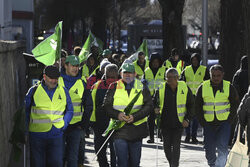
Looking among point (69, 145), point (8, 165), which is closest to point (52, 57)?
point (69, 145)

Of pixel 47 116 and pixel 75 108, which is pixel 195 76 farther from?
pixel 47 116

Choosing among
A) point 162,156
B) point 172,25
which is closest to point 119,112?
point 162,156

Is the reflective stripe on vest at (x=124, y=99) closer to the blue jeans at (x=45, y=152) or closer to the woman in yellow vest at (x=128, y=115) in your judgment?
the woman in yellow vest at (x=128, y=115)

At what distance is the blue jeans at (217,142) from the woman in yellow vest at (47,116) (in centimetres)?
264

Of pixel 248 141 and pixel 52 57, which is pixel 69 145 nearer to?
pixel 52 57

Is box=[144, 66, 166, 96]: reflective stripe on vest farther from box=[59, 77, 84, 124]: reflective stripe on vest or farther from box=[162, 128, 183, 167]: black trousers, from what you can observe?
box=[59, 77, 84, 124]: reflective stripe on vest

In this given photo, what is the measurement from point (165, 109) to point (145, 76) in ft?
15.3

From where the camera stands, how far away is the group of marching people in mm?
8977

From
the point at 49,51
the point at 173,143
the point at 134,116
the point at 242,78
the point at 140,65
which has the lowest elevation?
the point at 173,143

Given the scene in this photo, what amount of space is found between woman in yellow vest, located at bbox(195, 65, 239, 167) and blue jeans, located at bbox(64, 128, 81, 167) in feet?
6.47

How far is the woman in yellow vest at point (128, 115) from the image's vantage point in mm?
9227

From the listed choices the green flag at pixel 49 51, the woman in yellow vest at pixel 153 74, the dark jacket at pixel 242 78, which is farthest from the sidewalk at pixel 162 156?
the green flag at pixel 49 51

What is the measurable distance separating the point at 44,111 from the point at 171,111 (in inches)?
97.0

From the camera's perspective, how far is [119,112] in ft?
30.4
